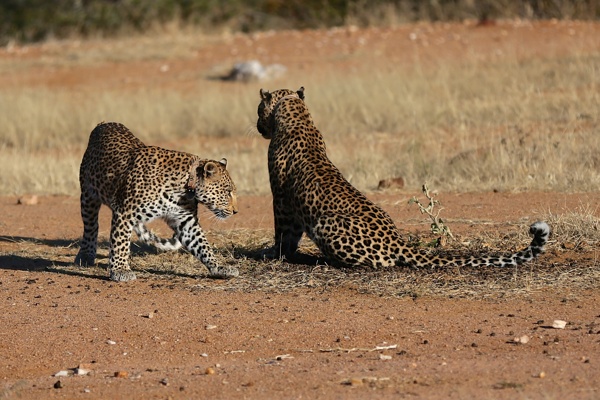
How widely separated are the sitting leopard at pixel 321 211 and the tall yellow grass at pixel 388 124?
2086mm

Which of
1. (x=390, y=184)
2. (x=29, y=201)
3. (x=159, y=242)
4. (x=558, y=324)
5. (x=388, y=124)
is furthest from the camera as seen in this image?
(x=388, y=124)

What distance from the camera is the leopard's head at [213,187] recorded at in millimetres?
9398

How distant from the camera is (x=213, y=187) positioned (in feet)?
30.9

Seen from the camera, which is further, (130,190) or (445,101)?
(445,101)

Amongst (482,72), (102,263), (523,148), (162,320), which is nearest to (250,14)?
(482,72)

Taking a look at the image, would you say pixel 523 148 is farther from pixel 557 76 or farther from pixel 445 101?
pixel 557 76

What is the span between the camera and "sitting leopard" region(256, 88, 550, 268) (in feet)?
30.1

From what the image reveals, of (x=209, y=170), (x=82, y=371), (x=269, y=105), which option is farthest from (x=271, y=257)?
(x=82, y=371)

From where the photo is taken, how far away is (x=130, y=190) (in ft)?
30.9

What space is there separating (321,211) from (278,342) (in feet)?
6.21

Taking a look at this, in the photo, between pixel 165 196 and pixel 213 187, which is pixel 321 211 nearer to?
pixel 213 187

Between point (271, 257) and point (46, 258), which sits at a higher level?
point (271, 257)

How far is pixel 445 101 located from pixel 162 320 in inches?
441

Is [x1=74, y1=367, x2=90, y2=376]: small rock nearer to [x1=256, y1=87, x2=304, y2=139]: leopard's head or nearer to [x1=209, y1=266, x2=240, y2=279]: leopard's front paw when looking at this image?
[x1=209, y1=266, x2=240, y2=279]: leopard's front paw
